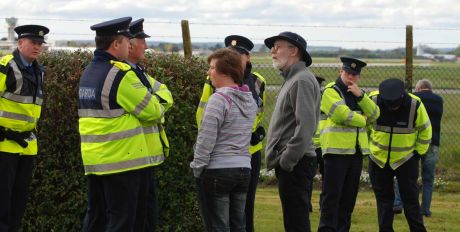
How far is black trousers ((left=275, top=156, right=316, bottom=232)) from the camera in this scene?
718 centimetres

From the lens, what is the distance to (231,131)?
6.40 metres

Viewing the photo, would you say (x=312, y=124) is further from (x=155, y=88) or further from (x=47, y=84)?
(x=47, y=84)

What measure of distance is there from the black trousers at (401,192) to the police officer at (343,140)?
52cm

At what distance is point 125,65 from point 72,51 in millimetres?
1920

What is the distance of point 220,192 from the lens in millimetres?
6406

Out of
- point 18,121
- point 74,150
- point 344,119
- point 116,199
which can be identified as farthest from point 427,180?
point 18,121

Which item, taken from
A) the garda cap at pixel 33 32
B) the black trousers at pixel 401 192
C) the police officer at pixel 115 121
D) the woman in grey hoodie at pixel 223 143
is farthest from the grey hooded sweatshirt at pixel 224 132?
the black trousers at pixel 401 192

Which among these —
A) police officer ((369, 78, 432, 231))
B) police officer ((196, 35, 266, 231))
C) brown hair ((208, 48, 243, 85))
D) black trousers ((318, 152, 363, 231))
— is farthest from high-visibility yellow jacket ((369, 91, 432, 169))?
brown hair ((208, 48, 243, 85))

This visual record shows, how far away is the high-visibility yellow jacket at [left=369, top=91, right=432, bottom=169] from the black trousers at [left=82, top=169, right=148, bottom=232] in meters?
3.50

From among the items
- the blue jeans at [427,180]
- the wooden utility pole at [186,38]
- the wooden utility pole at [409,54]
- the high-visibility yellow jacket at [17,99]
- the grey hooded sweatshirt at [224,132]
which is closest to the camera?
the grey hooded sweatshirt at [224,132]

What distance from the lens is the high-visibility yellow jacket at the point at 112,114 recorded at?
6.30 metres

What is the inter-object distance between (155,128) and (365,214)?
509 cm

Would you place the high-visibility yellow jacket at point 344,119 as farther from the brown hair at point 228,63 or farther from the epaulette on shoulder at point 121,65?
the epaulette on shoulder at point 121,65

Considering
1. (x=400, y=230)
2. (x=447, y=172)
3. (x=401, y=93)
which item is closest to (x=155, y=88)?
(x=401, y=93)
